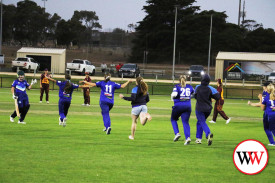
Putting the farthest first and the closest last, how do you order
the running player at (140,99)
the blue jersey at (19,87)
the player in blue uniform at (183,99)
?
the blue jersey at (19,87), the running player at (140,99), the player in blue uniform at (183,99)

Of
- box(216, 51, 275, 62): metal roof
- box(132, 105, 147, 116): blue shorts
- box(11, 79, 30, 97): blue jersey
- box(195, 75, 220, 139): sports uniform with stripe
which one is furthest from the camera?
box(216, 51, 275, 62): metal roof

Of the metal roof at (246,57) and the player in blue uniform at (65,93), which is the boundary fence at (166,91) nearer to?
the metal roof at (246,57)

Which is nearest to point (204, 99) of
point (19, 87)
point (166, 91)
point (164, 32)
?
point (19, 87)

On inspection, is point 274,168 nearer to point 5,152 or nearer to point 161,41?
point 5,152

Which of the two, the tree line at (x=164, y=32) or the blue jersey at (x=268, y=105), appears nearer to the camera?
the blue jersey at (x=268, y=105)

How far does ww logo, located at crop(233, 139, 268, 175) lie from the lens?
698 cm

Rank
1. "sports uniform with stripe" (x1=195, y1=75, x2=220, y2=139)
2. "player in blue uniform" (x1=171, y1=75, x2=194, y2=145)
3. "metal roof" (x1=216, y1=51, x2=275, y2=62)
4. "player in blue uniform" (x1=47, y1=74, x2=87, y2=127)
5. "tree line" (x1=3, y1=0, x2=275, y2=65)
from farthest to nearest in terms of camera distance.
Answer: "tree line" (x1=3, y1=0, x2=275, y2=65)
"metal roof" (x1=216, y1=51, x2=275, y2=62)
"player in blue uniform" (x1=47, y1=74, x2=87, y2=127)
"player in blue uniform" (x1=171, y1=75, x2=194, y2=145)
"sports uniform with stripe" (x1=195, y1=75, x2=220, y2=139)

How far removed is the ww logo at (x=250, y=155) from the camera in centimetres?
698

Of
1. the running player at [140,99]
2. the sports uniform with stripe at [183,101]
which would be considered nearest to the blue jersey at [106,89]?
the running player at [140,99]

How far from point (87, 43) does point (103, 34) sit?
75.3 ft

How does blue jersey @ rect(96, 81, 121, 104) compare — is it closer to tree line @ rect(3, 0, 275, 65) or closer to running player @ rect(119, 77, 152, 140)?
running player @ rect(119, 77, 152, 140)

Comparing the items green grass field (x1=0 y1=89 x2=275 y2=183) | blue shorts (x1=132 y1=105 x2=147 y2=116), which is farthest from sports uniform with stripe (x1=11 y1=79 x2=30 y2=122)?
blue shorts (x1=132 y1=105 x2=147 y2=116)

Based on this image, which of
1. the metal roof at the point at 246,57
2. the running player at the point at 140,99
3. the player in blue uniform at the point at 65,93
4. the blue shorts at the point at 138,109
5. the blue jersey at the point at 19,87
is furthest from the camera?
the metal roof at the point at 246,57

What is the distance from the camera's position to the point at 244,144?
700 cm
